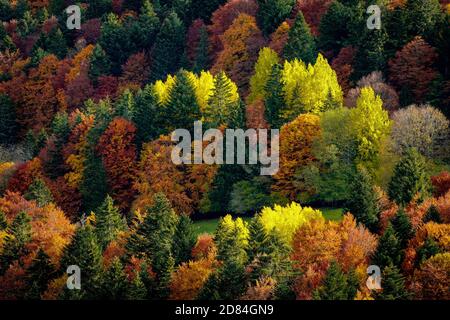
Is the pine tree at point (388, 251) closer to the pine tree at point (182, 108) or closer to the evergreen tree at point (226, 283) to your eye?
the evergreen tree at point (226, 283)

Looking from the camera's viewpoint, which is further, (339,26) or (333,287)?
(339,26)

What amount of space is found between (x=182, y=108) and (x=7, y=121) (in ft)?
151

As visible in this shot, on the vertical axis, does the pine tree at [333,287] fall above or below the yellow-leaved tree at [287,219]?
below

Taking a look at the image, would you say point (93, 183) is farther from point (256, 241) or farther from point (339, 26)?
point (256, 241)

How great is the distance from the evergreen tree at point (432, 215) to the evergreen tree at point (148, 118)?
46.2m

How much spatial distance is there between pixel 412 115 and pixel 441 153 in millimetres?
4841

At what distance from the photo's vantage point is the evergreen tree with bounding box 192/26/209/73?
162250mm

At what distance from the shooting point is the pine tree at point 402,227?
9575 centimetres

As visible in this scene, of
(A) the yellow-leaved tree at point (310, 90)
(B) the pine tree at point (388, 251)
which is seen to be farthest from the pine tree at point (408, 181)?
(A) the yellow-leaved tree at point (310, 90)

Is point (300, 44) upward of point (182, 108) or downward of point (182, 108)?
upward

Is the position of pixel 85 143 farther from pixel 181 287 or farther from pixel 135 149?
pixel 181 287

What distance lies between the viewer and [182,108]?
135375mm

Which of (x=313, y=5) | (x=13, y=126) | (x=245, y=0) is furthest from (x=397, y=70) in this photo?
(x=13, y=126)

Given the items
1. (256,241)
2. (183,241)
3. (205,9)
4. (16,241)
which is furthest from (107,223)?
(205,9)
